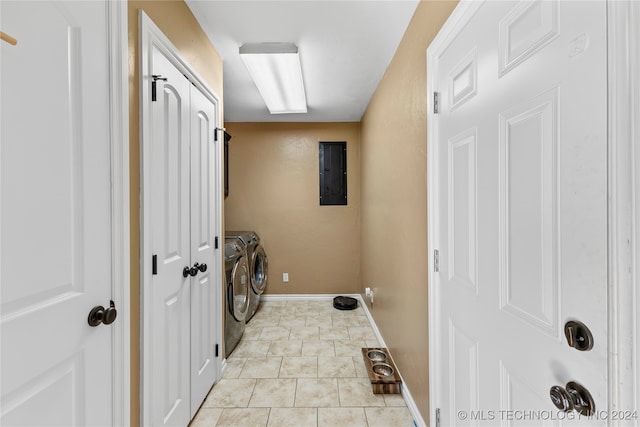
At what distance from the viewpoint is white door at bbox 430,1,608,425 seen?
0.60m

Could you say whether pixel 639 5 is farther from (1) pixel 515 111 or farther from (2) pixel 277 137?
(2) pixel 277 137

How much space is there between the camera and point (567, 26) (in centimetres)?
65

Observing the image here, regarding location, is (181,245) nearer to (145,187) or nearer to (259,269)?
(145,187)

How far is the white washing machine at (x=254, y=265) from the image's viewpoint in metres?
3.20

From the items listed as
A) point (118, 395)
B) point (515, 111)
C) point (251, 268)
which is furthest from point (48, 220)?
point (251, 268)

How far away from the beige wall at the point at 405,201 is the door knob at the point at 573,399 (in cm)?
88

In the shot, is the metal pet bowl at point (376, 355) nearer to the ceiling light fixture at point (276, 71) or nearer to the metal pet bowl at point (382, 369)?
the metal pet bowl at point (382, 369)

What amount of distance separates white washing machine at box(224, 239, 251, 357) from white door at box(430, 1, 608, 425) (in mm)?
1844

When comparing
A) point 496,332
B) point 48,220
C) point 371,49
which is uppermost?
point 371,49

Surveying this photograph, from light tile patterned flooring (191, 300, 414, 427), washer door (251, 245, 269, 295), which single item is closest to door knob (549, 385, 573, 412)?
light tile patterned flooring (191, 300, 414, 427)

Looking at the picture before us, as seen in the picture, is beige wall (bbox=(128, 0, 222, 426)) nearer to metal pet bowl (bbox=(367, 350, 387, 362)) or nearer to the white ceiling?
the white ceiling

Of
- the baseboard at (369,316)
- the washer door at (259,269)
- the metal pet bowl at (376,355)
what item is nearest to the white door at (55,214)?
the baseboard at (369,316)

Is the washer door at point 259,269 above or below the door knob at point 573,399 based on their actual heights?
below

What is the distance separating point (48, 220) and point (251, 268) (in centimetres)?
257
